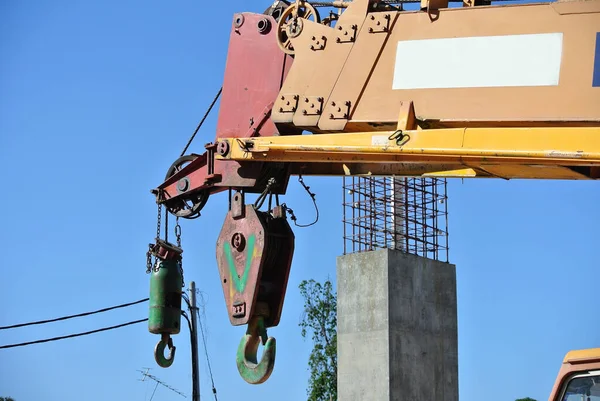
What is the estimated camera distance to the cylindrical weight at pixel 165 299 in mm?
8523

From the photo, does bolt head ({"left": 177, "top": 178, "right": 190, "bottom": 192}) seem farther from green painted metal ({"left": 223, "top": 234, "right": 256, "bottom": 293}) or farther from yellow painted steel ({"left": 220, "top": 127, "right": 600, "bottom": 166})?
yellow painted steel ({"left": 220, "top": 127, "right": 600, "bottom": 166})

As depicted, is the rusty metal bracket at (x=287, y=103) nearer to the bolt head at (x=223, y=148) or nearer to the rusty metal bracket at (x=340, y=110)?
the rusty metal bracket at (x=340, y=110)

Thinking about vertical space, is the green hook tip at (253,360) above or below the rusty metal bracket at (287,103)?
below

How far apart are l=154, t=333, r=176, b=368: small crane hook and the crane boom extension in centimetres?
80

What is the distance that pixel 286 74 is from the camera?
26.0 ft

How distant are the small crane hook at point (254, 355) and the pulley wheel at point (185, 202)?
1113 millimetres

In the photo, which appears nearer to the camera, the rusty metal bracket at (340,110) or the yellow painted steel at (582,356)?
the yellow painted steel at (582,356)

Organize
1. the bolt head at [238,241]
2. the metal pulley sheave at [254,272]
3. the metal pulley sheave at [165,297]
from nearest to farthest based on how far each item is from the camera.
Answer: the metal pulley sheave at [254,272], the bolt head at [238,241], the metal pulley sheave at [165,297]

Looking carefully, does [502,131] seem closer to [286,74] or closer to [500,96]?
[500,96]

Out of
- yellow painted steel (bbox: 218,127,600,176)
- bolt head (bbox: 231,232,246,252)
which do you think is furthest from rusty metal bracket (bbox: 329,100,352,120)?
bolt head (bbox: 231,232,246,252)

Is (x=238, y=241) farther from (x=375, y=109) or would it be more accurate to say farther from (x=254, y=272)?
(x=375, y=109)

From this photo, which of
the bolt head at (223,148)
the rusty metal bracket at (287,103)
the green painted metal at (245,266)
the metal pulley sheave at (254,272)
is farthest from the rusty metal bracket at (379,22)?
the green painted metal at (245,266)

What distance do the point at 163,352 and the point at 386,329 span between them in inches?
905

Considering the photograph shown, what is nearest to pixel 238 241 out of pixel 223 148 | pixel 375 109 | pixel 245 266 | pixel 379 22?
pixel 245 266
